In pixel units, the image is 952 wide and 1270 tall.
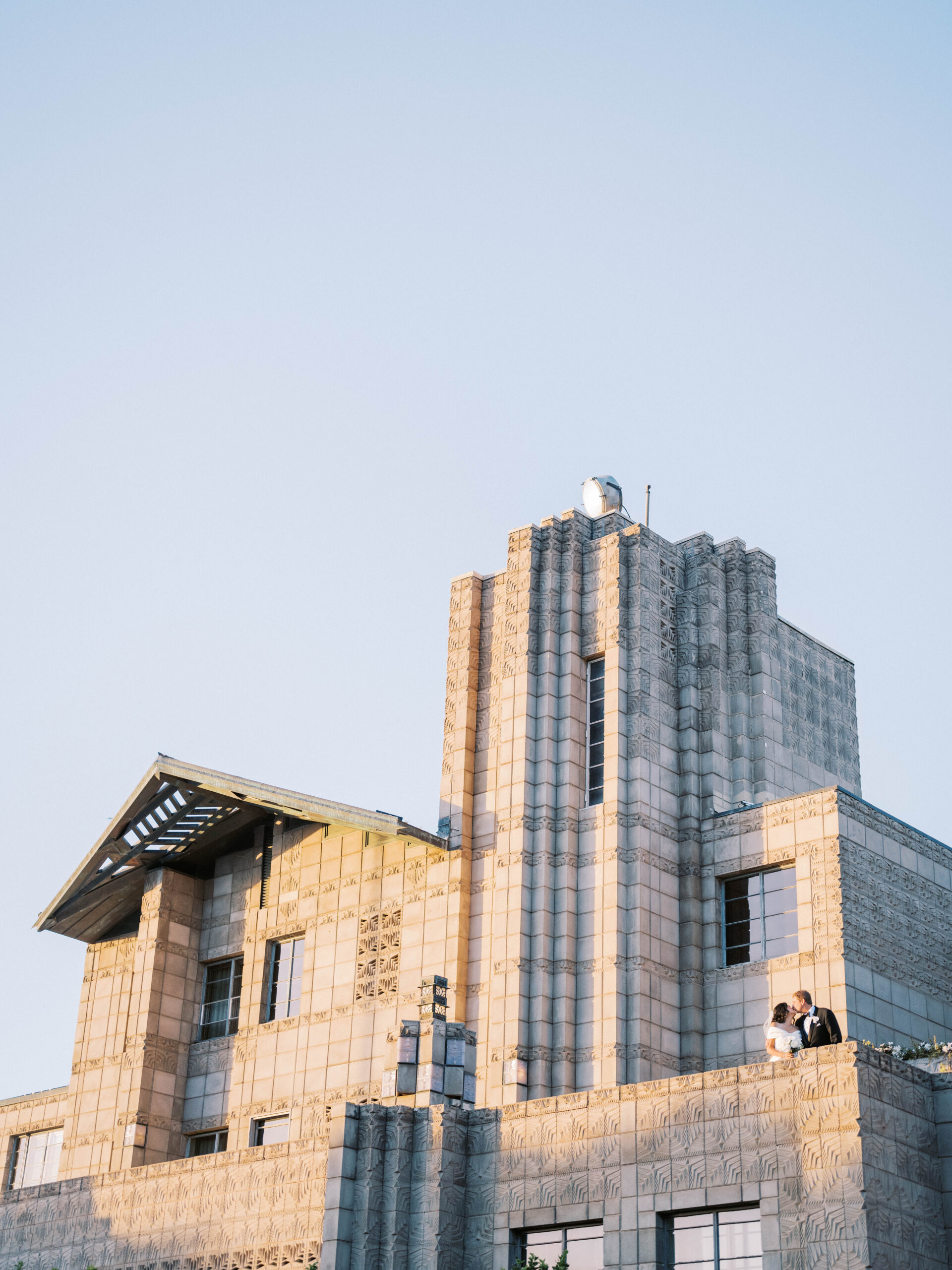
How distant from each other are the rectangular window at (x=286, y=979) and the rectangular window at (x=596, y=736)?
309 inches

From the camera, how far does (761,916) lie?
34625 millimetres

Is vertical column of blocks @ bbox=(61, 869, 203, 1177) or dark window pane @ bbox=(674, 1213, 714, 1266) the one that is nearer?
dark window pane @ bbox=(674, 1213, 714, 1266)

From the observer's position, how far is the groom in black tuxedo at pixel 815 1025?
2408 cm

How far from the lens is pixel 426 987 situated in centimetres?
2934

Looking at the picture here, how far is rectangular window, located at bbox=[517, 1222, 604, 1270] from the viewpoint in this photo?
82.7 feet

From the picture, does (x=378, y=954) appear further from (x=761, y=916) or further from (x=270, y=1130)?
(x=761, y=916)

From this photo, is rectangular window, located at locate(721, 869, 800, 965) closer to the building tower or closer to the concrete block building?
the concrete block building

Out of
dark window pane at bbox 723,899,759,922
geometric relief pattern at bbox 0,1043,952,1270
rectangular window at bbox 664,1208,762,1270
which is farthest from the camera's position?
dark window pane at bbox 723,899,759,922

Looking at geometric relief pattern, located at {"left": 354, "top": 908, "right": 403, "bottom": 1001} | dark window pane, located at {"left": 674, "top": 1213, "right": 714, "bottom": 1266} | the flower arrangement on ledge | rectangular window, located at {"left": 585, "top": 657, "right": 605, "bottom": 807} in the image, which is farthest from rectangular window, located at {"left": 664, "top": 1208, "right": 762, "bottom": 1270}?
rectangular window, located at {"left": 585, "top": 657, "right": 605, "bottom": 807}

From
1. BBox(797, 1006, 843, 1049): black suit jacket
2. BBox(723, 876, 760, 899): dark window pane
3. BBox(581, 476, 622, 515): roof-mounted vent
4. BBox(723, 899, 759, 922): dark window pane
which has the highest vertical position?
BBox(581, 476, 622, 515): roof-mounted vent

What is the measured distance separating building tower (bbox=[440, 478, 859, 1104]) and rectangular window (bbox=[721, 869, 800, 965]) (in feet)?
2.31

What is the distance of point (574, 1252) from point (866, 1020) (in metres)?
9.30

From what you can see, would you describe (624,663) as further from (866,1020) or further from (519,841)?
(866,1020)

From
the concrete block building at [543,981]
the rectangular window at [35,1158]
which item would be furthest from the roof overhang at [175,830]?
the rectangular window at [35,1158]
